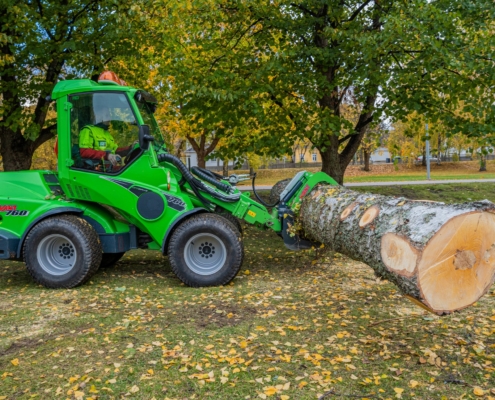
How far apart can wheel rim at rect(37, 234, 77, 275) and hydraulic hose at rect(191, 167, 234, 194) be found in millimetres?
1997

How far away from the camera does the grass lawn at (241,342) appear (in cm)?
355

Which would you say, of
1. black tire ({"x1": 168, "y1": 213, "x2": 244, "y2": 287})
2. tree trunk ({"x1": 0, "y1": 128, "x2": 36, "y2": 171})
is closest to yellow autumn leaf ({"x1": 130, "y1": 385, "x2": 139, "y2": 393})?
black tire ({"x1": 168, "y1": 213, "x2": 244, "y2": 287})

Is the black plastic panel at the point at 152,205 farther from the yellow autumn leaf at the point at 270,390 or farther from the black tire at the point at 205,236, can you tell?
the yellow autumn leaf at the point at 270,390

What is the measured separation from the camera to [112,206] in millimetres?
6613

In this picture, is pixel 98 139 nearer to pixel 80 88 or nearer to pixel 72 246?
pixel 80 88

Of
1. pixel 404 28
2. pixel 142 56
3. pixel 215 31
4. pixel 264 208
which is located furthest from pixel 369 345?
pixel 142 56

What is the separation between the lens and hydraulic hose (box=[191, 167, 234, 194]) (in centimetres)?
690

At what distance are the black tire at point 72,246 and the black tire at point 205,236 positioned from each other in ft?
3.57

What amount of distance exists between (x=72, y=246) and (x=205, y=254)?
5.96ft

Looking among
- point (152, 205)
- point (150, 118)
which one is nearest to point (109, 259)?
point (152, 205)

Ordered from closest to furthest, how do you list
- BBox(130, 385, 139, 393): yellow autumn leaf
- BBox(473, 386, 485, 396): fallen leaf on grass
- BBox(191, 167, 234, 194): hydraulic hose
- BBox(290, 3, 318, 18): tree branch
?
BBox(473, 386, 485, 396): fallen leaf on grass → BBox(130, 385, 139, 393): yellow autumn leaf → BBox(191, 167, 234, 194): hydraulic hose → BBox(290, 3, 318, 18): tree branch

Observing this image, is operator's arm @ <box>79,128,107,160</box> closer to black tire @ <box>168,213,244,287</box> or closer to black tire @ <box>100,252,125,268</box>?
black tire @ <box>168,213,244,287</box>

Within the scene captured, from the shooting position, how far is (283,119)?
9.82 metres

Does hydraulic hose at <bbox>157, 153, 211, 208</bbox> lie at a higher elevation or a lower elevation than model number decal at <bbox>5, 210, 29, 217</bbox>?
higher
